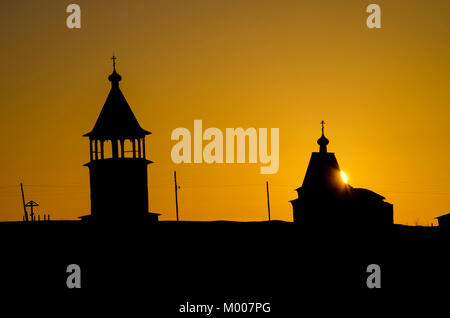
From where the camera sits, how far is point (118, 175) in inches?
1718

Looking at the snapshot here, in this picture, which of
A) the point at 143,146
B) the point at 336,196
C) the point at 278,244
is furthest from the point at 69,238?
the point at 336,196

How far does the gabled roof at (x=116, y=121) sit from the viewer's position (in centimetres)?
4431

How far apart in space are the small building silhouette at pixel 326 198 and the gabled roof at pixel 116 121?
19.0m

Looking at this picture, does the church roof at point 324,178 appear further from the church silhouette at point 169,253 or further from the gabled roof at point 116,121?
the gabled roof at point 116,121

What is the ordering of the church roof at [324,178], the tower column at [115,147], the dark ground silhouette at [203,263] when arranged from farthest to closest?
the church roof at [324,178]
the tower column at [115,147]
the dark ground silhouette at [203,263]

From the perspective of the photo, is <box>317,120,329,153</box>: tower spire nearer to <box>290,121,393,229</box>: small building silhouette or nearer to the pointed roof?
<box>290,121,393,229</box>: small building silhouette

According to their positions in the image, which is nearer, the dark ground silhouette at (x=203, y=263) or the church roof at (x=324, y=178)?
the dark ground silhouette at (x=203, y=263)

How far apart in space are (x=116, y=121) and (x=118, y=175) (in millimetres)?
2530

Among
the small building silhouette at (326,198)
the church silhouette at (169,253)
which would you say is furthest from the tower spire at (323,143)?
the church silhouette at (169,253)

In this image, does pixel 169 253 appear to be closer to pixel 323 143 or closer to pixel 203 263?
pixel 203 263

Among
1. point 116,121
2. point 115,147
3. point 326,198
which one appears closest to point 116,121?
point 116,121
